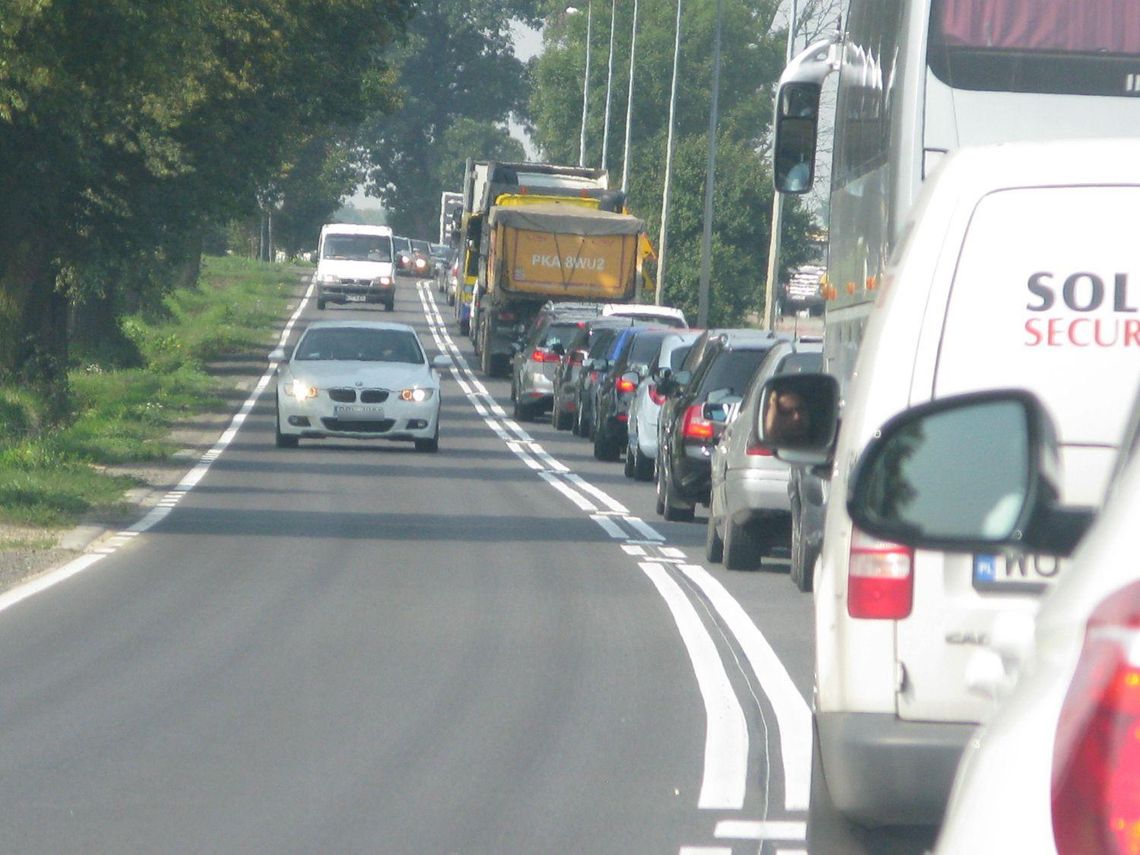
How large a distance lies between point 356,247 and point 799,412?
63.4 meters

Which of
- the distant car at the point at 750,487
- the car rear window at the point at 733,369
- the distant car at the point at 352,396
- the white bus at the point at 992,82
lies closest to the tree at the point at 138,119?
the distant car at the point at 352,396

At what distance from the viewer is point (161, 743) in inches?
329

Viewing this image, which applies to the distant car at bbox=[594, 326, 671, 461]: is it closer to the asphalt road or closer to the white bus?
the asphalt road

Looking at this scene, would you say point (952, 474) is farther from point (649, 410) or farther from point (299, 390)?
point (299, 390)

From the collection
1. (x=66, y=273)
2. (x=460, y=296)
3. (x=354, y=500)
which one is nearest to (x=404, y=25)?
(x=66, y=273)

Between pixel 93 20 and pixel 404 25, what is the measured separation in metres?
20.4

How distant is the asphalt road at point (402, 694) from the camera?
707 centimetres

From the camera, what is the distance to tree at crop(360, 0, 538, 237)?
14212cm

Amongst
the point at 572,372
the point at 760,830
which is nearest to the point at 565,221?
the point at 572,372

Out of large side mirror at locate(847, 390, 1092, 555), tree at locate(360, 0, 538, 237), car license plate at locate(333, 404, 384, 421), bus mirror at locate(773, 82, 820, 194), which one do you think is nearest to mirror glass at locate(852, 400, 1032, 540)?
large side mirror at locate(847, 390, 1092, 555)

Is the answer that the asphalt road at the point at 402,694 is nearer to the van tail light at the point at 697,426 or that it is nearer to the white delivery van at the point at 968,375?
the van tail light at the point at 697,426

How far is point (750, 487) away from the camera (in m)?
14.6

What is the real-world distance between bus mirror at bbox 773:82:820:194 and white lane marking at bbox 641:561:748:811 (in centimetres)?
373

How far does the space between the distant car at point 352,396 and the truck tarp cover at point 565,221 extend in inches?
597
